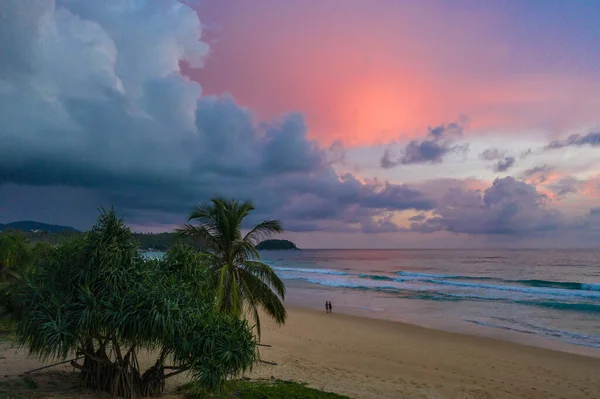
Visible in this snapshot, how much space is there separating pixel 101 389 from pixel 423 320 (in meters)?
22.3

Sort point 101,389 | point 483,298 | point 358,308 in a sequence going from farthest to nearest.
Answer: point 483,298 → point 358,308 → point 101,389

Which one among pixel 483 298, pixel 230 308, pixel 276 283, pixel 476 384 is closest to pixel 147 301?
pixel 230 308

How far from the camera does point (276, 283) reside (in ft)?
47.0

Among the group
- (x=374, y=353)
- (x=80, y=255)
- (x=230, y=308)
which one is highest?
(x=80, y=255)

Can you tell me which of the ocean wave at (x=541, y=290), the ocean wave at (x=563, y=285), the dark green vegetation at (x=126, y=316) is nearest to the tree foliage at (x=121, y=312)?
the dark green vegetation at (x=126, y=316)

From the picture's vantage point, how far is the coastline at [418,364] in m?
13.4

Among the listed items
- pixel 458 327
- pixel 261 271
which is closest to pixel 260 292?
pixel 261 271

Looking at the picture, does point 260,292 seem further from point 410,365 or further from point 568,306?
point 568,306

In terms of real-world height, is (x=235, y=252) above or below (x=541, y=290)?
above

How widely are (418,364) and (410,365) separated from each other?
1.53 ft

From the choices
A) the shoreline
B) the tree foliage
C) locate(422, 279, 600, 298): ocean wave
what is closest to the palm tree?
the tree foliage

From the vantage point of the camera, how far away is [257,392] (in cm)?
1048

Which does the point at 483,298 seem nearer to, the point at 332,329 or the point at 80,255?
the point at 332,329

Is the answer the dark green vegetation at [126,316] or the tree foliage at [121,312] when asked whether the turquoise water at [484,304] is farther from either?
the tree foliage at [121,312]
